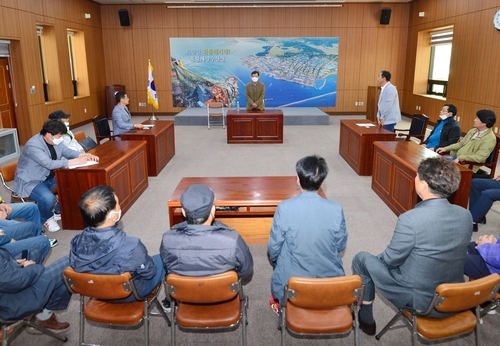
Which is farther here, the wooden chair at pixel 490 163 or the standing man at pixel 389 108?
the standing man at pixel 389 108

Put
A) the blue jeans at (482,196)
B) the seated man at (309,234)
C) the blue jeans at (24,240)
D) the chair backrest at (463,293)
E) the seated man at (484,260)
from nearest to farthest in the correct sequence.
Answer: the chair backrest at (463,293), the seated man at (309,234), the seated man at (484,260), the blue jeans at (24,240), the blue jeans at (482,196)

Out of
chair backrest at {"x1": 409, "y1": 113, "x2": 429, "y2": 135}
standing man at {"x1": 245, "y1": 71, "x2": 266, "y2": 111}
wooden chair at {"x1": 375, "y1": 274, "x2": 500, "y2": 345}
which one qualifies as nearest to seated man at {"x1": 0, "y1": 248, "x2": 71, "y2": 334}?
wooden chair at {"x1": 375, "y1": 274, "x2": 500, "y2": 345}

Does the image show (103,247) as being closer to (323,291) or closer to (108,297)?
(108,297)

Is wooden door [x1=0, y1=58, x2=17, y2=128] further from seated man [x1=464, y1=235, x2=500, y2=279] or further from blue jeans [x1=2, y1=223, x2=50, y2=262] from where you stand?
seated man [x1=464, y1=235, x2=500, y2=279]

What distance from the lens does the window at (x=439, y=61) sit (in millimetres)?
10836

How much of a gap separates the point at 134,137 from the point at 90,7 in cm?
772

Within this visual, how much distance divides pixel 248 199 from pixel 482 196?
2.44 m

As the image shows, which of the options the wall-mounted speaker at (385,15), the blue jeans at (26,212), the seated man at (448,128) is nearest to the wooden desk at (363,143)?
the seated man at (448,128)

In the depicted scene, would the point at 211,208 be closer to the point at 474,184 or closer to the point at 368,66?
the point at 474,184

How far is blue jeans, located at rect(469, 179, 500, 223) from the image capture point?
4008mm

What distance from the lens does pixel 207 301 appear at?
212cm

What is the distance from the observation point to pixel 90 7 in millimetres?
11820

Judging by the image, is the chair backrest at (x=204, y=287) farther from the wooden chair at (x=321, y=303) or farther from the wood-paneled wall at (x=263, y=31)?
the wood-paneled wall at (x=263, y=31)

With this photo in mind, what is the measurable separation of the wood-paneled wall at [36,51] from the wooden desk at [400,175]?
24.7ft
